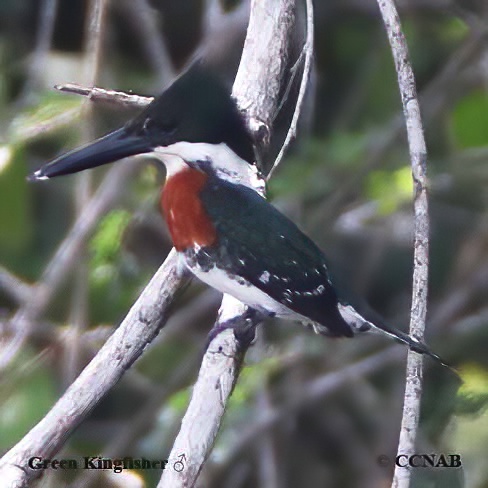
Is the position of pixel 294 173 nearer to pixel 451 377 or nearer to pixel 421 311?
pixel 451 377

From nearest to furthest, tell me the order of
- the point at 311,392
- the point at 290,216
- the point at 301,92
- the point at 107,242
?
1. the point at 301,92
2. the point at 107,242
3. the point at 290,216
4. the point at 311,392

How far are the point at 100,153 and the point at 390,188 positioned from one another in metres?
1.25

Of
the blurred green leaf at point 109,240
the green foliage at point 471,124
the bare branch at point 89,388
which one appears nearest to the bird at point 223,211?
the bare branch at point 89,388

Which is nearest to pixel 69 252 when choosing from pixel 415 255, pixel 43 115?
pixel 43 115

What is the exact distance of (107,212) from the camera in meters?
2.35

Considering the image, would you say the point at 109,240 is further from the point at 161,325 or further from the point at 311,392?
the point at 311,392

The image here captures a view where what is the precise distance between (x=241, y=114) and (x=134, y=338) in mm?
365

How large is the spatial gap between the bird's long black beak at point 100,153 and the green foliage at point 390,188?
1.17 metres

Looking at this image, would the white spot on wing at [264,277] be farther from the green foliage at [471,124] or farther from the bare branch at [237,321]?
the green foliage at [471,124]

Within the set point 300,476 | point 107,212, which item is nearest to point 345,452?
point 300,476

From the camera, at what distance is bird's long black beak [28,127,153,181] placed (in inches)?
56.7

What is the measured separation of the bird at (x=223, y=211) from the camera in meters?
1.50

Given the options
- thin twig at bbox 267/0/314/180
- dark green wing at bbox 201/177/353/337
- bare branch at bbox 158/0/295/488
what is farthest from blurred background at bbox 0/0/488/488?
dark green wing at bbox 201/177/353/337

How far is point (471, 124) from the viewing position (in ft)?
9.53
